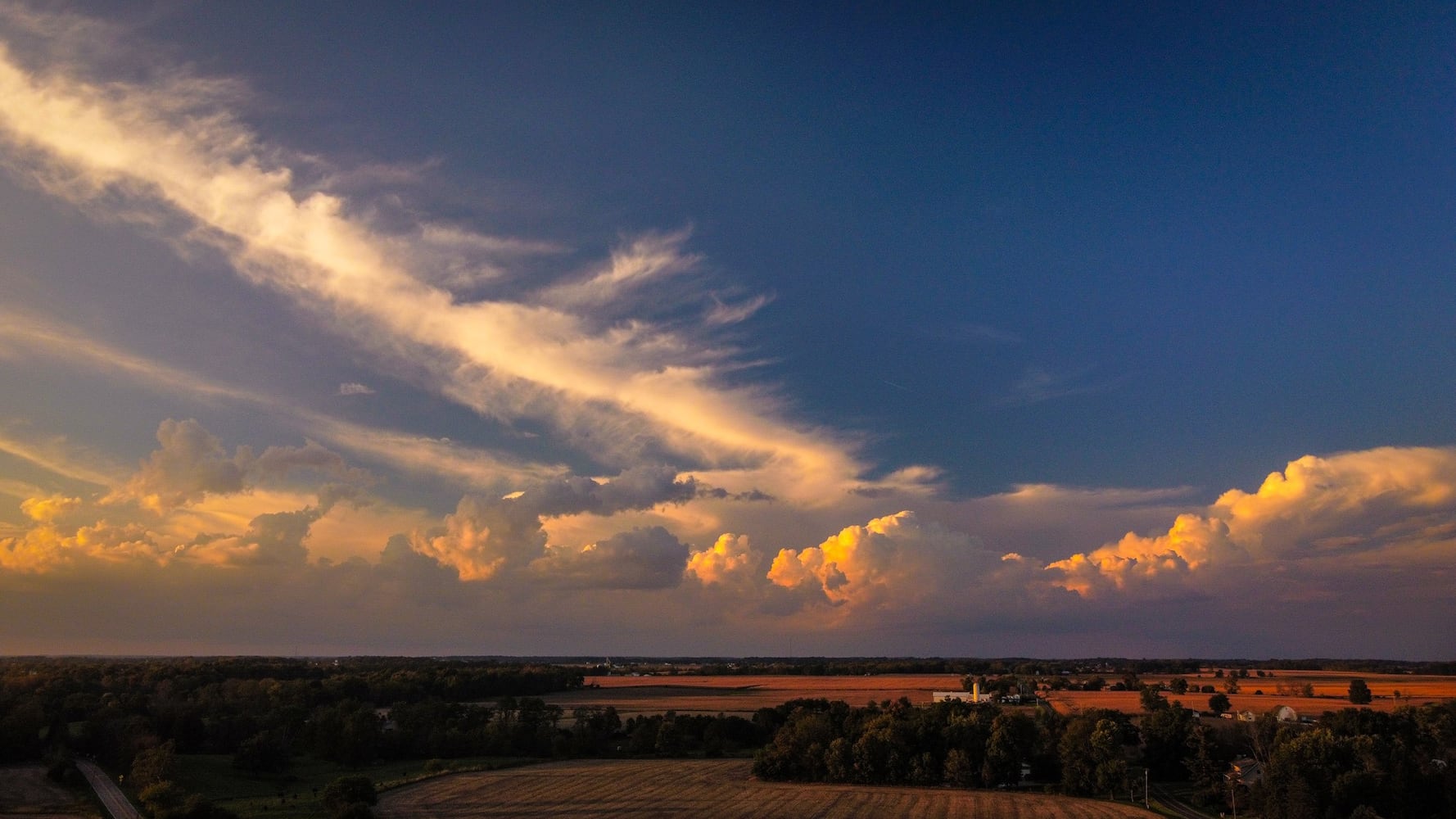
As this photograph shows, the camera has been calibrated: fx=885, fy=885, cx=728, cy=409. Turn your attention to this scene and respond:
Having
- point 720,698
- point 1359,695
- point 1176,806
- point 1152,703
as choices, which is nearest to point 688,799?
point 1176,806

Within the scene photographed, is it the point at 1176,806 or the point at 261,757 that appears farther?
the point at 261,757

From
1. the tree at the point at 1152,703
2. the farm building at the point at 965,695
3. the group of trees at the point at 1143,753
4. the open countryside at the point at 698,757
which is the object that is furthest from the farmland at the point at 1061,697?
the group of trees at the point at 1143,753

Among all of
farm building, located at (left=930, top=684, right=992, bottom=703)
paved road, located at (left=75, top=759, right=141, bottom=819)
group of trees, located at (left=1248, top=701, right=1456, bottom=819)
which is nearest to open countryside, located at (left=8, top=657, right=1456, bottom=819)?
group of trees, located at (left=1248, top=701, right=1456, bottom=819)

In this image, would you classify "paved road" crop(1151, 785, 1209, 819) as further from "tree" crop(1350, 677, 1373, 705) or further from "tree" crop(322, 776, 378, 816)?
"tree" crop(1350, 677, 1373, 705)

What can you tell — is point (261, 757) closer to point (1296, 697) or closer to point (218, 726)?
point (218, 726)

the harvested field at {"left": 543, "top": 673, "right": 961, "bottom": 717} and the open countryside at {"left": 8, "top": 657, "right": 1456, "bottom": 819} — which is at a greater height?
the open countryside at {"left": 8, "top": 657, "right": 1456, "bottom": 819}

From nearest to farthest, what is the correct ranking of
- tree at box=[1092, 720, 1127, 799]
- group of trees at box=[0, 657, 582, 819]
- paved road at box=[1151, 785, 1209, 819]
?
paved road at box=[1151, 785, 1209, 819] → tree at box=[1092, 720, 1127, 799] → group of trees at box=[0, 657, 582, 819]
